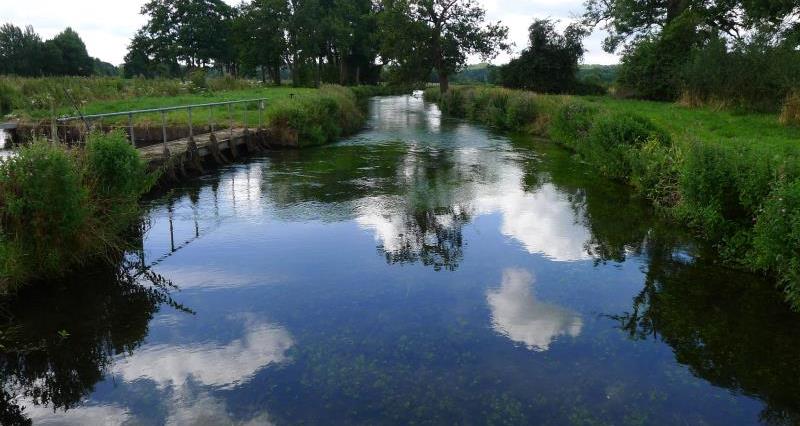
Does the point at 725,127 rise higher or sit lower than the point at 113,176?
higher

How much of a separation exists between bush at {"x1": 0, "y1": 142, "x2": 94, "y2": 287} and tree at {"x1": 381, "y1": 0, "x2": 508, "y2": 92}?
39797 mm

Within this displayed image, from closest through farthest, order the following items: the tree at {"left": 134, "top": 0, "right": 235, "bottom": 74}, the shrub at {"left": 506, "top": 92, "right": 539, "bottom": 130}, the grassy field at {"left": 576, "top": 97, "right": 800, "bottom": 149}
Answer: the grassy field at {"left": 576, "top": 97, "right": 800, "bottom": 149}, the shrub at {"left": 506, "top": 92, "right": 539, "bottom": 130}, the tree at {"left": 134, "top": 0, "right": 235, "bottom": 74}

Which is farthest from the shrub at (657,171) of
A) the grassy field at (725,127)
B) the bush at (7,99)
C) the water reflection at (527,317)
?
the bush at (7,99)

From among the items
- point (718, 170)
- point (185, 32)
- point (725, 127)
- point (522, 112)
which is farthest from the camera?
point (185, 32)

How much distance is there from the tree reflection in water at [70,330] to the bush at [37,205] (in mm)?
493

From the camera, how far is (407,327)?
7211mm

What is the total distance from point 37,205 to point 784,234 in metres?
9.93

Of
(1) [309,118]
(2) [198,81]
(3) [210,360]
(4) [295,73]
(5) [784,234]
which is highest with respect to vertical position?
(4) [295,73]

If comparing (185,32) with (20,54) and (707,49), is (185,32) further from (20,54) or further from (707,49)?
(707,49)

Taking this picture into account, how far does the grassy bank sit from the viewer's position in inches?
298

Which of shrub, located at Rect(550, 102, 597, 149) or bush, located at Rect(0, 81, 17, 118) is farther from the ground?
bush, located at Rect(0, 81, 17, 118)

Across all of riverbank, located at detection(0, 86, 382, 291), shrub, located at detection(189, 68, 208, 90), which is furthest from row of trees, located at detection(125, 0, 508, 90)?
riverbank, located at detection(0, 86, 382, 291)

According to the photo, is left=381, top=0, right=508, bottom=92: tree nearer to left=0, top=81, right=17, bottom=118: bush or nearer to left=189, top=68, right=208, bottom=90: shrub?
left=189, top=68, right=208, bottom=90: shrub

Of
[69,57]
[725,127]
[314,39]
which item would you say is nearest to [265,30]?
[314,39]
